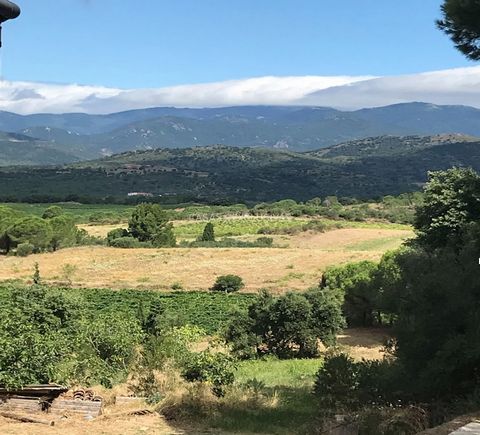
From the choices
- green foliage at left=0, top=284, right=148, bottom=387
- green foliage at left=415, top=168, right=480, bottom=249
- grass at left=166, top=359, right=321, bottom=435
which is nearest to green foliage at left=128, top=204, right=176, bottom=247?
green foliage at left=415, top=168, right=480, bottom=249

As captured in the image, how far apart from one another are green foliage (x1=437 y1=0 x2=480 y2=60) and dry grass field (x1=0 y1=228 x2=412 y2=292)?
1678 inches

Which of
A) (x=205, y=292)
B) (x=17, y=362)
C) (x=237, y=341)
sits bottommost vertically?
(x=205, y=292)

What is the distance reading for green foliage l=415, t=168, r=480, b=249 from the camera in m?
27.3

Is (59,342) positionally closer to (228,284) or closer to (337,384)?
(337,384)

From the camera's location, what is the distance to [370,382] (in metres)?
11.2

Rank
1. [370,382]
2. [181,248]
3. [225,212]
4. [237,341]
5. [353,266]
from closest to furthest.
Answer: [370,382]
[237,341]
[353,266]
[181,248]
[225,212]

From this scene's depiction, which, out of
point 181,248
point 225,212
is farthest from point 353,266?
point 225,212

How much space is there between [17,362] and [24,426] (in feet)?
7.54

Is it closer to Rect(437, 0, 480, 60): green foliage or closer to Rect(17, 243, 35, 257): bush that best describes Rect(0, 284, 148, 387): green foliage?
Rect(437, 0, 480, 60): green foliage

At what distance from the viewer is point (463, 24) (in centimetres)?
1159

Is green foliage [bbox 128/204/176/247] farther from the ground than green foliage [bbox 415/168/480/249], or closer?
closer

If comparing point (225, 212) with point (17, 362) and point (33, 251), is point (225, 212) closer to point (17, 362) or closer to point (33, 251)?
point (33, 251)

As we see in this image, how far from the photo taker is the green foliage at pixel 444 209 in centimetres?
2729

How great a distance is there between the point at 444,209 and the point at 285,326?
374 inches
